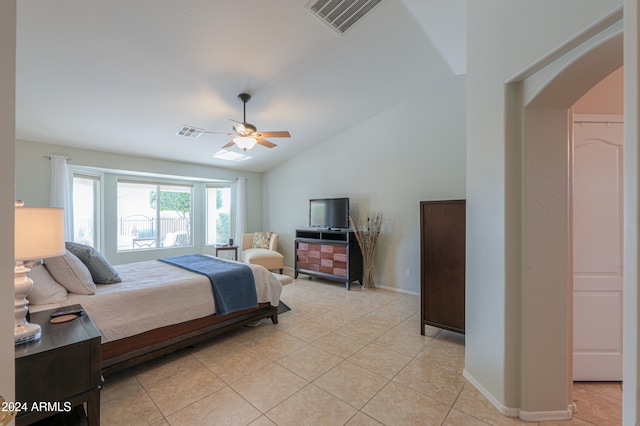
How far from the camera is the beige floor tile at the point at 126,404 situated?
1.61m

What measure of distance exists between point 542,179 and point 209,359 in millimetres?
2905

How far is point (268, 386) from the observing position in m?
1.93

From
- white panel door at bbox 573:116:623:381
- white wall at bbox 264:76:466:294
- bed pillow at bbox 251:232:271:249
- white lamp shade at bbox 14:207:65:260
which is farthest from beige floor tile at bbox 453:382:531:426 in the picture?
bed pillow at bbox 251:232:271:249

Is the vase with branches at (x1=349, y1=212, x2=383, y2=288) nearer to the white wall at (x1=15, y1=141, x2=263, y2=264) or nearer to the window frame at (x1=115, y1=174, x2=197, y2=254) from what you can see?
the white wall at (x1=15, y1=141, x2=263, y2=264)

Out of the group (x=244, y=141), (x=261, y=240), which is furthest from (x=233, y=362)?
(x=261, y=240)

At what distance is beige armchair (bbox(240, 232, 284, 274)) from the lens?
203 inches

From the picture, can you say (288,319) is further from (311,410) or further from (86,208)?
(86,208)

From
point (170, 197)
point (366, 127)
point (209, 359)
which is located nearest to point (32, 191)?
point (170, 197)

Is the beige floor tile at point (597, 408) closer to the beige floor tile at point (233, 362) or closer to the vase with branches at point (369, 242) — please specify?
the beige floor tile at point (233, 362)

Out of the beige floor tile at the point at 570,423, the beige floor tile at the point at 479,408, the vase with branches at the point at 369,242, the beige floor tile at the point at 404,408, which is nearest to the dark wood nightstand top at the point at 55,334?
the beige floor tile at the point at 404,408

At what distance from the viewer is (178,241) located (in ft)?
19.6

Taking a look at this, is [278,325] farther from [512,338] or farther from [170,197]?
[170,197]

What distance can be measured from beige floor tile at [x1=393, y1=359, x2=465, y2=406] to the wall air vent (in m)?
4.11

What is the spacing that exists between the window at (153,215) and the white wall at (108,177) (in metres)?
0.20
